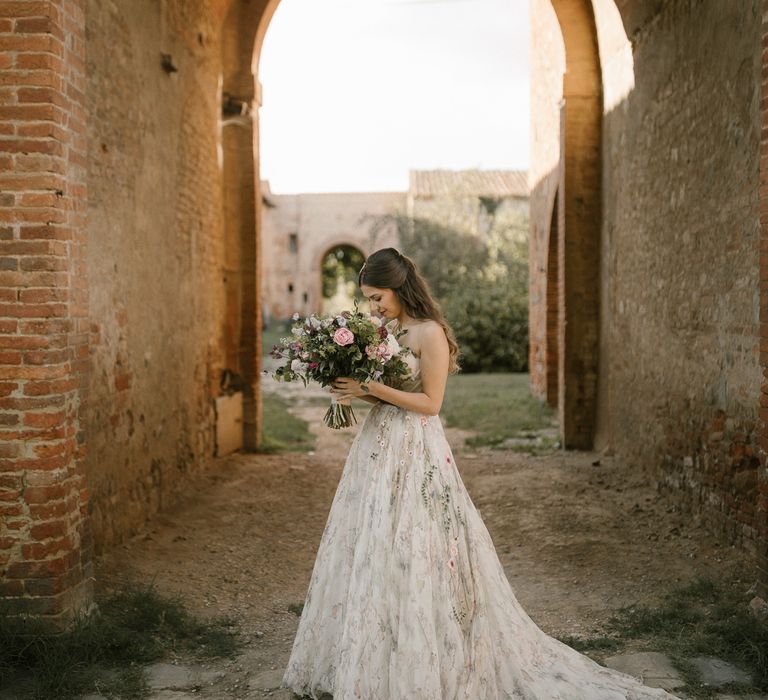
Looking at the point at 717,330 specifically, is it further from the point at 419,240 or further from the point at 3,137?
the point at 419,240

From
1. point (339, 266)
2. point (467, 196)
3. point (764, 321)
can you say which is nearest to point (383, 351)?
point (764, 321)

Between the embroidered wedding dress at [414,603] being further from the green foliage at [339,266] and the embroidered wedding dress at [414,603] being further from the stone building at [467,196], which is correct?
the green foliage at [339,266]

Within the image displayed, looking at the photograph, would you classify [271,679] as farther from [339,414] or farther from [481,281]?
[481,281]

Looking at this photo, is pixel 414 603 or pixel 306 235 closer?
→ pixel 414 603

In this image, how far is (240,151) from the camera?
9484 millimetres

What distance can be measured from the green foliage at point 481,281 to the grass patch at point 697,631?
12521mm

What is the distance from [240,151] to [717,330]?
5.74 m

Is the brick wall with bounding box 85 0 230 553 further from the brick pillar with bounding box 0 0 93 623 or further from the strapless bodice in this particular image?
the strapless bodice

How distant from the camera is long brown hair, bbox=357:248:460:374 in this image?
3.48 m

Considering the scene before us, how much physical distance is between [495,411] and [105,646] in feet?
30.8

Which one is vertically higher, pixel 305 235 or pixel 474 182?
pixel 474 182

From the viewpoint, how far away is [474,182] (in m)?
Answer: 29.7

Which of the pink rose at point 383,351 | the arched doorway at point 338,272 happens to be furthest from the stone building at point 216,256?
the arched doorway at point 338,272

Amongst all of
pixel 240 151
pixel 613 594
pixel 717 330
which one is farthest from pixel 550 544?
pixel 240 151
